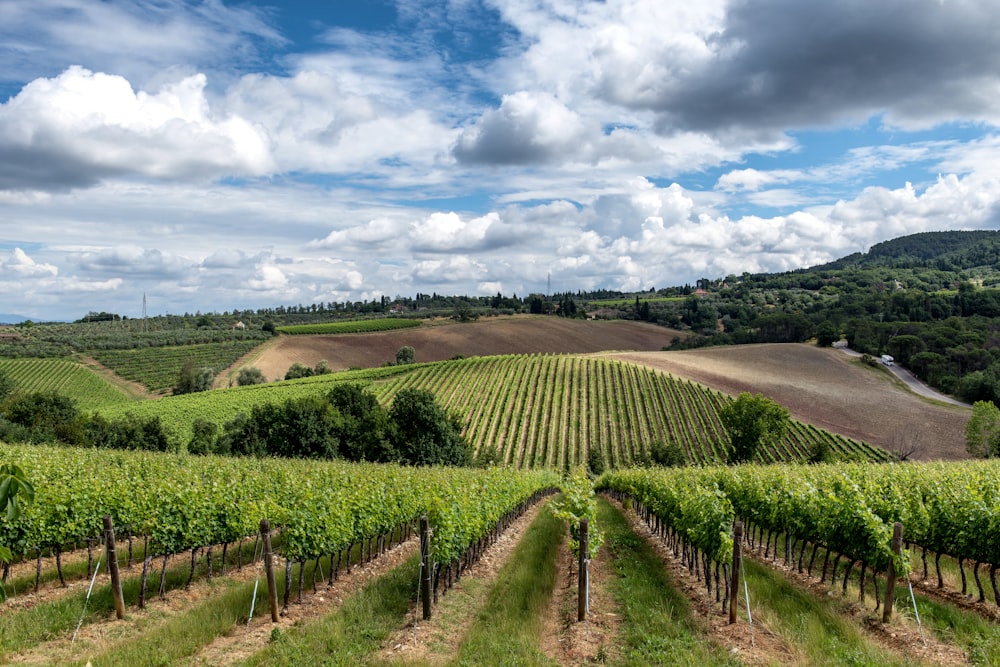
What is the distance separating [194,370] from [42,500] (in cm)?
8429

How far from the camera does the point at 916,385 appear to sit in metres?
86.6

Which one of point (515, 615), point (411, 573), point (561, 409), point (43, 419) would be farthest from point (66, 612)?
point (561, 409)

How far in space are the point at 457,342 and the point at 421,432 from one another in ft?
231

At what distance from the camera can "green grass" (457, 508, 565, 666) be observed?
9734 millimetres

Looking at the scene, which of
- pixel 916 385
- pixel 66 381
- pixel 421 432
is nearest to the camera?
pixel 421 432

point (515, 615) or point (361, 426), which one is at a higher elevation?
point (515, 615)

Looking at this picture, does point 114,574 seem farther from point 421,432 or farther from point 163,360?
point 163,360

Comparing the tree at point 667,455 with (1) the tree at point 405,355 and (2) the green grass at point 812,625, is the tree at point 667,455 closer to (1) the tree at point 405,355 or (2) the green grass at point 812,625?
(2) the green grass at point 812,625

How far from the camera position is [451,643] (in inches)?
421

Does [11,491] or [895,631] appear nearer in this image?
[11,491]

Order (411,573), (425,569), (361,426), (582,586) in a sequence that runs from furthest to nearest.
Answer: (361,426) → (411,573) → (425,569) → (582,586)

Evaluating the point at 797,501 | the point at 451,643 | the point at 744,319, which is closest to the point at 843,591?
the point at 797,501

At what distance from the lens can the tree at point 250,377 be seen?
3681 inches

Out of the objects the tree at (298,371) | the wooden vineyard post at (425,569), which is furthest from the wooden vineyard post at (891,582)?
the tree at (298,371)
